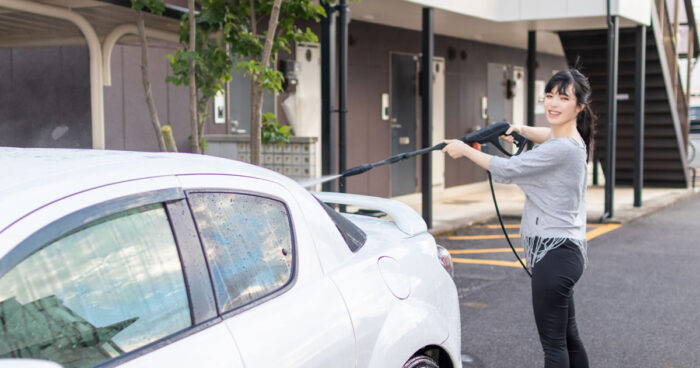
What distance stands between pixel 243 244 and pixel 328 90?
5951 millimetres

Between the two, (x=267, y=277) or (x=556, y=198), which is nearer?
(x=267, y=277)

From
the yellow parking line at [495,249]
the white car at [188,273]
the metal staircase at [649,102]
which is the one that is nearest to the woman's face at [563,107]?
the white car at [188,273]

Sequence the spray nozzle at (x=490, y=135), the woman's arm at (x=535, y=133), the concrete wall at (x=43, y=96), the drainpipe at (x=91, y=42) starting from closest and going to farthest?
the spray nozzle at (x=490, y=135), the woman's arm at (x=535, y=133), the drainpipe at (x=91, y=42), the concrete wall at (x=43, y=96)

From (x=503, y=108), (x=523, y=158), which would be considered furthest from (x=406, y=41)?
(x=523, y=158)

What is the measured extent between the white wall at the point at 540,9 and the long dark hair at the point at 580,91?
6.96m

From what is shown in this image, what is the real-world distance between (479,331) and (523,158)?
2.29 m

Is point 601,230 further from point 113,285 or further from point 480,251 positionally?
point 113,285

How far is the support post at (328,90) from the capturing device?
8258mm

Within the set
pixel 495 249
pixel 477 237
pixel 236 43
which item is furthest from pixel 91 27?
pixel 477 237

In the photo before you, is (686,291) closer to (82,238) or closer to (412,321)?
(412,321)

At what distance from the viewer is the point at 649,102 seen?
14852mm

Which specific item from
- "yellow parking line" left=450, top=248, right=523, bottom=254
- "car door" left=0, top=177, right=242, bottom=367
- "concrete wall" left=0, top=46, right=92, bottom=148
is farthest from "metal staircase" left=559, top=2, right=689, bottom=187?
"car door" left=0, top=177, right=242, bottom=367

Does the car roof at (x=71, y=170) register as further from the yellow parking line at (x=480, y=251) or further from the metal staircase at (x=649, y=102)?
the metal staircase at (x=649, y=102)

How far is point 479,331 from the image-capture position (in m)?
5.75
